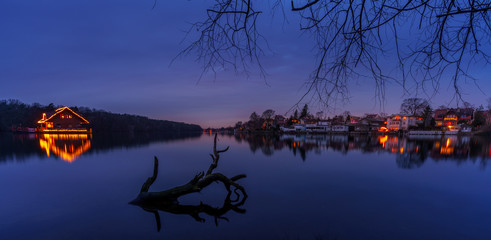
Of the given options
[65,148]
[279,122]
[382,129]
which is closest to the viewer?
[65,148]

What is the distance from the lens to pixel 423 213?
23.8 feet

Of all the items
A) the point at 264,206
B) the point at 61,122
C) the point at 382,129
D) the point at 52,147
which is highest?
the point at 61,122

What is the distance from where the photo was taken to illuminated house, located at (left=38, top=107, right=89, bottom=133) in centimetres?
4594

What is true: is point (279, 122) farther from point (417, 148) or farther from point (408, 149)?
point (408, 149)

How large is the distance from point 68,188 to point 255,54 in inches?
482

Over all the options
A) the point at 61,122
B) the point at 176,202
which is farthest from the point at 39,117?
the point at 176,202

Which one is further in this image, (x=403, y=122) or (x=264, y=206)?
(x=403, y=122)

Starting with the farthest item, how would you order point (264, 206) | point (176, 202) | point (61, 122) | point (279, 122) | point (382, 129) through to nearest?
point (279, 122), point (382, 129), point (61, 122), point (264, 206), point (176, 202)

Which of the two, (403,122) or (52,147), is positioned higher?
(403,122)

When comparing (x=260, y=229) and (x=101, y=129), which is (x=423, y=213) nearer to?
(x=260, y=229)

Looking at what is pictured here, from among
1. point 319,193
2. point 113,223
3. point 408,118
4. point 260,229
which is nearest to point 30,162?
point 113,223

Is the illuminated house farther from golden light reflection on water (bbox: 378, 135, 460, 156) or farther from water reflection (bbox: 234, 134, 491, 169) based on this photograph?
golden light reflection on water (bbox: 378, 135, 460, 156)

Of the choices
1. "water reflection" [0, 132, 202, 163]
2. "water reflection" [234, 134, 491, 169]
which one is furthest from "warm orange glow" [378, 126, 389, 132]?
"water reflection" [0, 132, 202, 163]

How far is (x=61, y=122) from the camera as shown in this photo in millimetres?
46594
